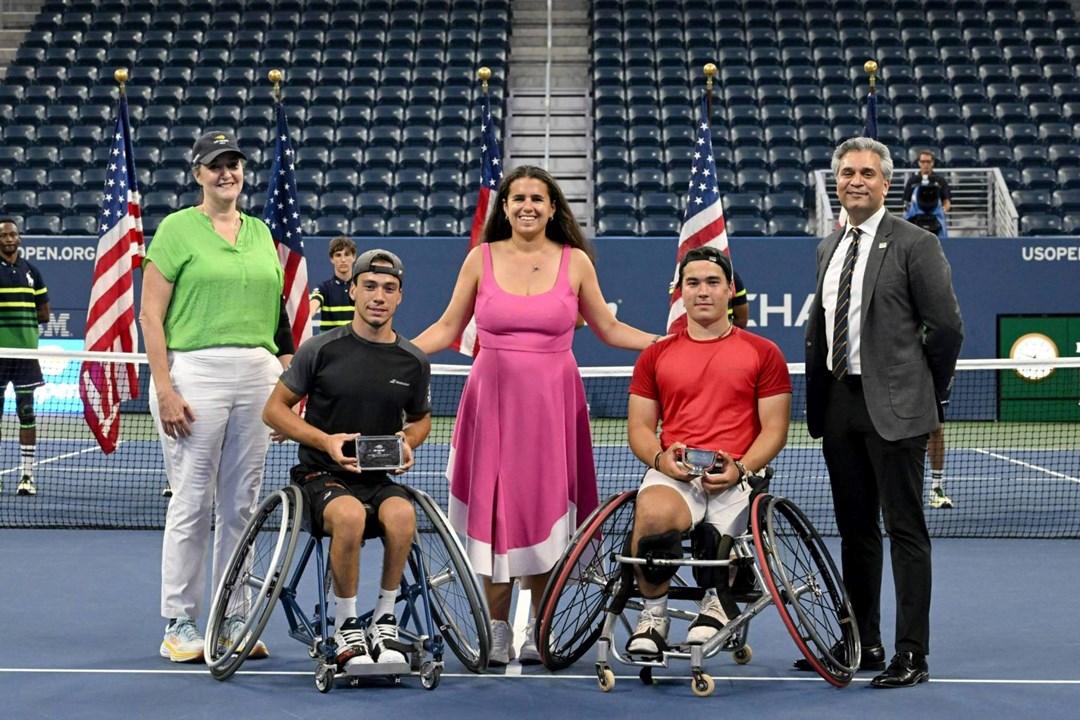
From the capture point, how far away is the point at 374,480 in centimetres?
500

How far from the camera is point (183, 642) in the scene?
516 cm

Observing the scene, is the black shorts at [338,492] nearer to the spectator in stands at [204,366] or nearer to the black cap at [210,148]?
the spectator in stands at [204,366]

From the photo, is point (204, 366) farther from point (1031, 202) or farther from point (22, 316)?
point (1031, 202)

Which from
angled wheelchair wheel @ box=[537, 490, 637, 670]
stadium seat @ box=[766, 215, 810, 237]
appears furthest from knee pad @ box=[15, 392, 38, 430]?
stadium seat @ box=[766, 215, 810, 237]

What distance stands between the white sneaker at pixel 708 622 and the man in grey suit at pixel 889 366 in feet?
1.95

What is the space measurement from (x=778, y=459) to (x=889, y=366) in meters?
7.21

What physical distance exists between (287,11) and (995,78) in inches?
441

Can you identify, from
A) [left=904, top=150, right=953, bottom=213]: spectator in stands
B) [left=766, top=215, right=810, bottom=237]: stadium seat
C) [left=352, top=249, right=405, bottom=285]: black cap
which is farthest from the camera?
[left=766, top=215, right=810, bottom=237]: stadium seat

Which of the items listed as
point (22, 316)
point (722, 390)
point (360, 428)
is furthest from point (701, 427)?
point (22, 316)

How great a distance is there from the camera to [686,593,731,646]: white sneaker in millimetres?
4824

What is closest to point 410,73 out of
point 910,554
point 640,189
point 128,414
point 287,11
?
point 287,11

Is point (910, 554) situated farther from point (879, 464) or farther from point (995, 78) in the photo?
point (995, 78)

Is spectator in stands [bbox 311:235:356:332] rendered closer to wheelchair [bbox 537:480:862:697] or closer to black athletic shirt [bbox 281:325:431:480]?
black athletic shirt [bbox 281:325:431:480]

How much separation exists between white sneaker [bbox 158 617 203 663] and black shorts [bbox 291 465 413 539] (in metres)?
0.74
